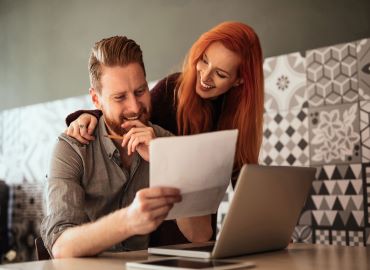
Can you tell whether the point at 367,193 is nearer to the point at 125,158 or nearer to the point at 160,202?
the point at 125,158

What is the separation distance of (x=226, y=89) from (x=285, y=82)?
0.72 m

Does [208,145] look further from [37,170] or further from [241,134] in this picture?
[37,170]

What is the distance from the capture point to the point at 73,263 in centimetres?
121

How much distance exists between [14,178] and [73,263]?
3.27 m

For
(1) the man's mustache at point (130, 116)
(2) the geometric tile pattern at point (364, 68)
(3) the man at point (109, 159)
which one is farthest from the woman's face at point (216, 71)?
(2) the geometric tile pattern at point (364, 68)

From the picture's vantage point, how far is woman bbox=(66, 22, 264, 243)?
6.93 ft

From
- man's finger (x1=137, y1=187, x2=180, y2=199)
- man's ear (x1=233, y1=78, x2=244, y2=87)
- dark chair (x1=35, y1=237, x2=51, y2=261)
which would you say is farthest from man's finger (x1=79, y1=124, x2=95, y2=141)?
man's ear (x1=233, y1=78, x2=244, y2=87)

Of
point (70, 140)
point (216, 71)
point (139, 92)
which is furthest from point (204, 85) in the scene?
point (70, 140)

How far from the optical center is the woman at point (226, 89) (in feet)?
6.93

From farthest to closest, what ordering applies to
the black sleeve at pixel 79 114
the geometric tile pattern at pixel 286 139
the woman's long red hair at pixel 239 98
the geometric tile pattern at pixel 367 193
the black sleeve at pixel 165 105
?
the geometric tile pattern at pixel 286 139 → the geometric tile pattern at pixel 367 193 → the black sleeve at pixel 165 105 → the woman's long red hair at pixel 239 98 → the black sleeve at pixel 79 114

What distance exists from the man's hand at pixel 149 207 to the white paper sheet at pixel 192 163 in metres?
0.02

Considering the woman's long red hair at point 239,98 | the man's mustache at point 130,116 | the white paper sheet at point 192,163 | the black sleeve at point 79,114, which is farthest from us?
the woman's long red hair at point 239,98

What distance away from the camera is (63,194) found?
1.52m

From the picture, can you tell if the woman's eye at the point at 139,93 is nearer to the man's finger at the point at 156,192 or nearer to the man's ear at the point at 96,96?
the man's ear at the point at 96,96
